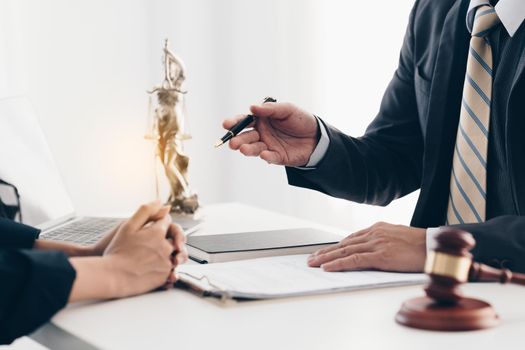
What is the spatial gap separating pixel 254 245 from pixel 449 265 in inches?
20.6

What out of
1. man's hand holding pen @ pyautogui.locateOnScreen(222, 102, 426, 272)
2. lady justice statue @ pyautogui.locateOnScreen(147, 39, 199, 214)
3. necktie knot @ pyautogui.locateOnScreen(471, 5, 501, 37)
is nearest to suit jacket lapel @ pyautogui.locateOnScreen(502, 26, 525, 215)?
necktie knot @ pyautogui.locateOnScreen(471, 5, 501, 37)

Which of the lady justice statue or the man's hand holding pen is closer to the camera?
the man's hand holding pen

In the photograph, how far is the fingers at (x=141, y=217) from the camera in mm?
984

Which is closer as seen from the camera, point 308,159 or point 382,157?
point 308,159

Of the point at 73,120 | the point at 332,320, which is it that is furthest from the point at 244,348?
the point at 73,120

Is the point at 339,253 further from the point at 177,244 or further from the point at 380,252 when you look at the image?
the point at 177,244

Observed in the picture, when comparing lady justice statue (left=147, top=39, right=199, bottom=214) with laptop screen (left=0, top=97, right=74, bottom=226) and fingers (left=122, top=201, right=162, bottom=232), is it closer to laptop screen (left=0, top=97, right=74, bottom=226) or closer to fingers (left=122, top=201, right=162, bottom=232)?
laptop screen (left=0, top=97, right=74, bottom=226)

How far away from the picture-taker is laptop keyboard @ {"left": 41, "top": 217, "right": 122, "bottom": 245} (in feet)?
4.65

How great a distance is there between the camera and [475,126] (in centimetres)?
147

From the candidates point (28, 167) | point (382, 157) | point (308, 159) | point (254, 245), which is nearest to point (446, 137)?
point (382, 157)

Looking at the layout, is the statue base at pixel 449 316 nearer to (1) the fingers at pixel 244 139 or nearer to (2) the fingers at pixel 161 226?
(2) the fingers at pixel 161 226

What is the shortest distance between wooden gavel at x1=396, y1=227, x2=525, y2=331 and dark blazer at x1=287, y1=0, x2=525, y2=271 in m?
0.58

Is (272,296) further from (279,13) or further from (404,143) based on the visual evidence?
(279,13)

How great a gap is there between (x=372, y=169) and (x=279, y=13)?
172 centimetres
